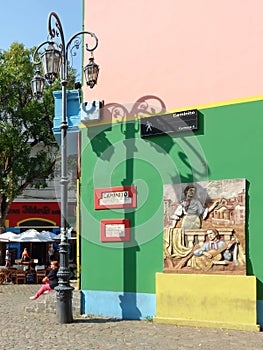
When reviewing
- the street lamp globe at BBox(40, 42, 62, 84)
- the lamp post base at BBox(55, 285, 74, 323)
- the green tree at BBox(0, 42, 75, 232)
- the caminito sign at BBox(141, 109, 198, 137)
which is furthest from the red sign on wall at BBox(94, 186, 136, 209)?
the green tree at BBox(0, 42, 75, 232)

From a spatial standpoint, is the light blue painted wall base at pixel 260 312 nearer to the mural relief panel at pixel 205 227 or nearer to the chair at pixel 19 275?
the mural relief panel at pixel 205 227

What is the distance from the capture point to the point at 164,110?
11.0 metres

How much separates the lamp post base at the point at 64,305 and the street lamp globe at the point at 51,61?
14.7 ft

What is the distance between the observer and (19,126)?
2297 centimetres

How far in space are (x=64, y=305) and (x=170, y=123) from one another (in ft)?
14.4

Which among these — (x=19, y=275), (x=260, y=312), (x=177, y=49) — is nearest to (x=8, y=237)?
(x=19, y=275)

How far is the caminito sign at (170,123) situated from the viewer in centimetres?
1056

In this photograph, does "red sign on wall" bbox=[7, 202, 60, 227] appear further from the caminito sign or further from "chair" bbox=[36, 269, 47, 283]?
the caminito sign

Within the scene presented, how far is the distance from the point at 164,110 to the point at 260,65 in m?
2.21

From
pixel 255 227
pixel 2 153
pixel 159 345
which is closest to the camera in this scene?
pixel 159 345

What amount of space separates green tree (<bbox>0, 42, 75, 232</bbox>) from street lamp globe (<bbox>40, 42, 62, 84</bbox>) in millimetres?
11416

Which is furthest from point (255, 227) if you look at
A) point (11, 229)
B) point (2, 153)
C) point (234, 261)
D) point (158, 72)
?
point (11, 229)

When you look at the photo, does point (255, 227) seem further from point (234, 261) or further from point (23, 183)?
point (23, 183)

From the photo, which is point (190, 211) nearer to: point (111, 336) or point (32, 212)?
point (111, 336)
